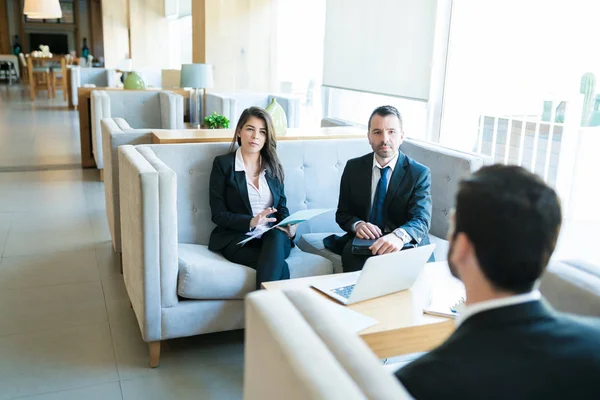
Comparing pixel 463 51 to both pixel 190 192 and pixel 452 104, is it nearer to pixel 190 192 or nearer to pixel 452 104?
pixel 452 104

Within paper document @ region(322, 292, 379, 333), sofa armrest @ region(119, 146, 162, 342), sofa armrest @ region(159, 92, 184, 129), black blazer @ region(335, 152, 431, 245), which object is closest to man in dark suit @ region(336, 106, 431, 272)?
black blazer @ region(335, 152, 431, 245)

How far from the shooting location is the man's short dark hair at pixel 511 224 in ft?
2.98

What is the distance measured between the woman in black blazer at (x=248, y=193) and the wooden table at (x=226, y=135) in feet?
1.85

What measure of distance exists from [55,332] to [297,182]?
152 cm

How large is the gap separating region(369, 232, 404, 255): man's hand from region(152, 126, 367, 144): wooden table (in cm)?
124

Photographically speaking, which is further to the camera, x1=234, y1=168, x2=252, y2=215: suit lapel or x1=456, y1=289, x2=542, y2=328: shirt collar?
x1=234, y1=168, x2=252, y2=215: suit lapel

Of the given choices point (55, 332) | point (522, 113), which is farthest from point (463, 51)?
point (55, 332)

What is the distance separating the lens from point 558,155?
12.1ft

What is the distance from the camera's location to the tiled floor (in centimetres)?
245

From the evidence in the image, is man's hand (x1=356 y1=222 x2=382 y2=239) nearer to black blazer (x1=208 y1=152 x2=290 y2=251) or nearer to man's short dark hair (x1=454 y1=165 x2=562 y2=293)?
black blazer (x1=208 y1=152 x2=290 y2=251)

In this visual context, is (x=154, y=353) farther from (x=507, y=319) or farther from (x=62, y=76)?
(x=62, y=76)

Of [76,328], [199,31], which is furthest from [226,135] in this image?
[199,31]

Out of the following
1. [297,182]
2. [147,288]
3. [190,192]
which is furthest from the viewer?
[297,182]

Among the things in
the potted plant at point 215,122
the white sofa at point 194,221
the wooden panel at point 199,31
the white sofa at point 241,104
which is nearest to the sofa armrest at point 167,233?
the white sofa at point 194,221
